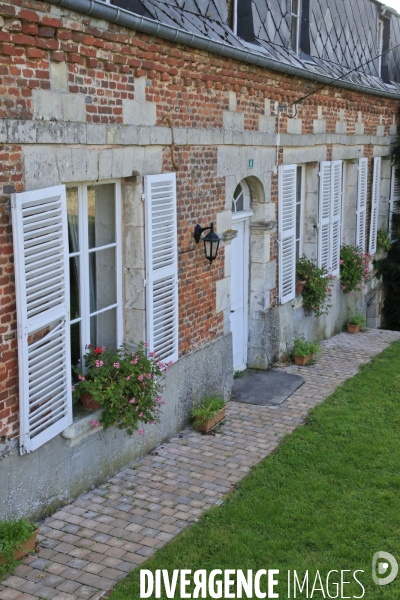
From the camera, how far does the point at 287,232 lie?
10.5 meters

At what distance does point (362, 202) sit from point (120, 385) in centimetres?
894

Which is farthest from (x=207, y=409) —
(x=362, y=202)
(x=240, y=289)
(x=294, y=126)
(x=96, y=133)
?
(x=362, y=202)

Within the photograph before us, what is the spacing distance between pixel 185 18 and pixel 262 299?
12.7 feet

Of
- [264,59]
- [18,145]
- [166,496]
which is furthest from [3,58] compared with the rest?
[264,59]

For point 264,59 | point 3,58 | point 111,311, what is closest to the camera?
point 3,58

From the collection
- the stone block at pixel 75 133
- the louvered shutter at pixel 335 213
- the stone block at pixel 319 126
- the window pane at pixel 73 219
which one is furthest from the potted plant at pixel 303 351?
the stone block at pixel 75 133

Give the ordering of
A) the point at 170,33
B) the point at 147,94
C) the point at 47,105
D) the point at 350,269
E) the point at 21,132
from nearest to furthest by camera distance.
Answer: the point at 21,132 < the point at 47,105 < the point at 170,33 < the point at 147,94 < the point at 350,269

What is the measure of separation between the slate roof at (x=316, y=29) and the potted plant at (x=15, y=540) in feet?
15.4

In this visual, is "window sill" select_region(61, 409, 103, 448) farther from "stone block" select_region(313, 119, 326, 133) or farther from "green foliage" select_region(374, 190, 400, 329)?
"green foliage" select_region(374, 190, 400, 329)

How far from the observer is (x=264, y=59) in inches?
339

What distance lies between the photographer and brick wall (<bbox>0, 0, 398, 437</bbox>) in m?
5.06

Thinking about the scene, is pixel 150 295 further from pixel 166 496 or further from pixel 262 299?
pixel 262 299

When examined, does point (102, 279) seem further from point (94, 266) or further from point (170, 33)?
point (170, 33)

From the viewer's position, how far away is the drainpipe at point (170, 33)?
5441 mm
